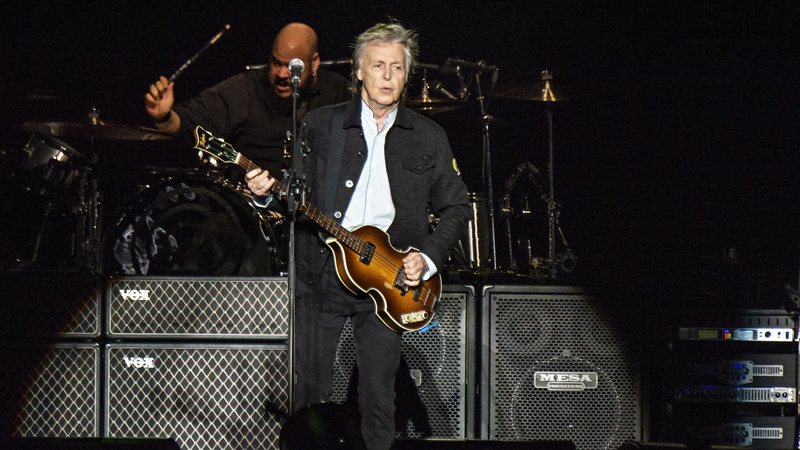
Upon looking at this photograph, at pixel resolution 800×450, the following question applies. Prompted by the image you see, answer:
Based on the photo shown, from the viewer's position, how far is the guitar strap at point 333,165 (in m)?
A: 3.85

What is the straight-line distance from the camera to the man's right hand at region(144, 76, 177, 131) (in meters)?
4.71

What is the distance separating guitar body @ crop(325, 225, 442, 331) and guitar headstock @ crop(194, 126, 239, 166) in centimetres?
57

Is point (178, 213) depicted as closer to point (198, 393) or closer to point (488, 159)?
point (198, 393)

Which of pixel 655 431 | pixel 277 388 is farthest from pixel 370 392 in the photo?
pixel 655 431

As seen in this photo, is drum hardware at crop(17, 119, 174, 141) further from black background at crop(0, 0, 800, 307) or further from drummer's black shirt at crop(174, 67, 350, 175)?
black background at crop(0, 0, 800, 307)

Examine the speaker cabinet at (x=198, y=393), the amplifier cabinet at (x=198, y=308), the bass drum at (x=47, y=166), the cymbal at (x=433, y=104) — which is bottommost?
the speaker cabinet at (x=198, y=393)

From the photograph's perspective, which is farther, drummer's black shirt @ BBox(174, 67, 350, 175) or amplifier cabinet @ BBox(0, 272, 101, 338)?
drummer's black shirt @ BBox(174, 67, 350, 175)

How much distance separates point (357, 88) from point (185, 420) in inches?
81.5

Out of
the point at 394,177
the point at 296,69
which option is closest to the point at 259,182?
the point at 296,69

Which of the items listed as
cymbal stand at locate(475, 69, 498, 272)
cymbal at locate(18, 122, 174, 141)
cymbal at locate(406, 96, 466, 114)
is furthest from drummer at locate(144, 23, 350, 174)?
cymbal stand at locate(475, 69, 498, 272)

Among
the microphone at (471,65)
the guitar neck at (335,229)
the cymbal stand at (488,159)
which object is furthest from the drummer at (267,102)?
the guitar neck at (335,229)

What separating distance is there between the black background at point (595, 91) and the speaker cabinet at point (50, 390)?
2669 millimetres

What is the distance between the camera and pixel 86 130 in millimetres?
5789

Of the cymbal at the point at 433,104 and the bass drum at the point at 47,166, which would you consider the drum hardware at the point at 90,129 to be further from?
the cymbal at the point at 433,104
